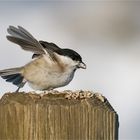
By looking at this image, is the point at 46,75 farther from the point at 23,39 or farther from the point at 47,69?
the point at 23,39

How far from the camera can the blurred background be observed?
3.95m

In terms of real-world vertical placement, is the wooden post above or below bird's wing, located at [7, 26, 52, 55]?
below

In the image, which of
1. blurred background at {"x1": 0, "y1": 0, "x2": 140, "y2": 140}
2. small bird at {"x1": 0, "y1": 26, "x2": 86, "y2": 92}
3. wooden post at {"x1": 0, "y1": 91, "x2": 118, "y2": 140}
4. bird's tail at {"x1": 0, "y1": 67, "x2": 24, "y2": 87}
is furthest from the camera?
blurred background at {"x1": 0, "y1": 0, "x2": 140, "y2": 140}

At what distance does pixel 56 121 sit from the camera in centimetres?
155

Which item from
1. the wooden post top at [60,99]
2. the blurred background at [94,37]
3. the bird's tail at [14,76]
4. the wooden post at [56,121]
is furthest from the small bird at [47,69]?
the blurred background at [94,37]

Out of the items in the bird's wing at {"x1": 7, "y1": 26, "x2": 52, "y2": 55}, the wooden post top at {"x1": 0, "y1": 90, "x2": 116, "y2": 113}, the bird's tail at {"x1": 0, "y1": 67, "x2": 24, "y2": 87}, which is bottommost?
the bird's tail at {"x1": 0, "y1": 67, "x2": 24, "y2": 87}

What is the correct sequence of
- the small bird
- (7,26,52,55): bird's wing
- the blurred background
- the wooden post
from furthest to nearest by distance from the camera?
the blurred background → the small bird → (7,26,52,55): bird's wing → the wooden post

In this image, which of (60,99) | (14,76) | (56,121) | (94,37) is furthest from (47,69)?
(94,37)

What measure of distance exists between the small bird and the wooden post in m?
0.72

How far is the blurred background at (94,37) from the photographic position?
13.0 feet

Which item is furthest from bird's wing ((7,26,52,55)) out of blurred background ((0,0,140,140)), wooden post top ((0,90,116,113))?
blurred background ((0,0,140,140))

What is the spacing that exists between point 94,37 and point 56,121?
2.63 metres

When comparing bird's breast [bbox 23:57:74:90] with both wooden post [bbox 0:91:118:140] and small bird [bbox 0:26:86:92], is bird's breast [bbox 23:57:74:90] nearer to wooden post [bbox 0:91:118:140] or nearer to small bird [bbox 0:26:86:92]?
small bird [bbox 0:26:86:92]

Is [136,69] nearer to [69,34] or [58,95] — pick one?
[69,34]
